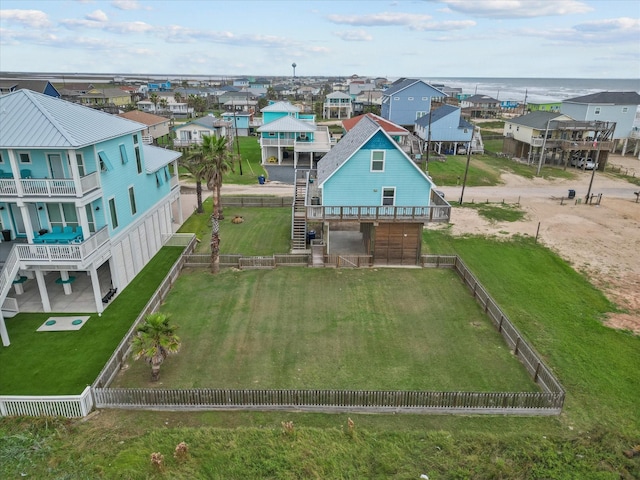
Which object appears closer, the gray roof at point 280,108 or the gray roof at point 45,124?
the gray roof at point 45,124

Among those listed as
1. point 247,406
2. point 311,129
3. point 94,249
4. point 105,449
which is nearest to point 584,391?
point 247,406

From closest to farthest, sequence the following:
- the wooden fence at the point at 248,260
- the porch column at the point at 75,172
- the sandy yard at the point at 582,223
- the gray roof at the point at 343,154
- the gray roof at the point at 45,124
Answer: the gray roof at the point at 45,124, the porch column at the point at 75,172, the sandy yard at the point at 582,223, the gray roof at the point at 343,154, the wooden fence at the point at 248,260

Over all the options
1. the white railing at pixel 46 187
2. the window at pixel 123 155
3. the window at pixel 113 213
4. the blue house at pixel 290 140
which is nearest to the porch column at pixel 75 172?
the white railing at pixel 46 187

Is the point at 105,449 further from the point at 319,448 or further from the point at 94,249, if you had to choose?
the point at 94,249

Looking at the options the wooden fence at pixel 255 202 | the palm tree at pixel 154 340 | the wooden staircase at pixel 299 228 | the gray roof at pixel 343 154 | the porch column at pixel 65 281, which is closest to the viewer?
the palm tree at pixel 154 340

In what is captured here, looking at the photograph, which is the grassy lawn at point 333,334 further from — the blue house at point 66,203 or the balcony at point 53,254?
the balcony at point 53,254

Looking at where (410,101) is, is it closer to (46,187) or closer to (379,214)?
(379,214)

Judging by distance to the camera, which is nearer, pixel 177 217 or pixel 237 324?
pixel 237 324
